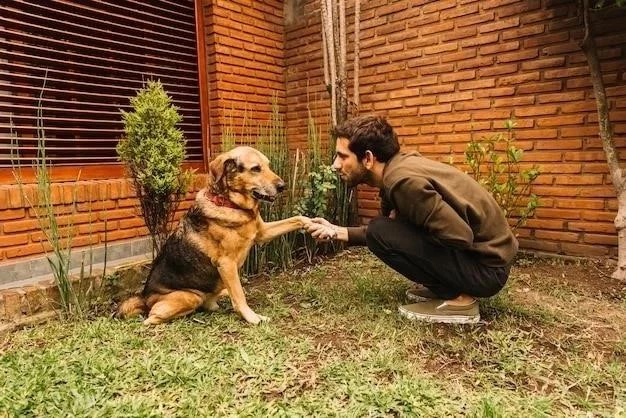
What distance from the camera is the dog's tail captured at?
3184 mm

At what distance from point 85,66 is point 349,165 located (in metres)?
3.31

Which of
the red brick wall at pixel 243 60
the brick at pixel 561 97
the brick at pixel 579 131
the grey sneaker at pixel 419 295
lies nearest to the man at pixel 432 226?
the grey sneaker at pixel 419 295

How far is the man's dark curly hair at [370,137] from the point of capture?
2893mm

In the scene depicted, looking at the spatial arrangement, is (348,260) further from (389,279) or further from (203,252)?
(203,252)

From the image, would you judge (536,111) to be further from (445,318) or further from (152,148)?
(152,148)

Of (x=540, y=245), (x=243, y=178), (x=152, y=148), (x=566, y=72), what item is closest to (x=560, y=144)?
(x=566, y=72)

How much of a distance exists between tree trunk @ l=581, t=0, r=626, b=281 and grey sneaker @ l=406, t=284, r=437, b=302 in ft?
5.97

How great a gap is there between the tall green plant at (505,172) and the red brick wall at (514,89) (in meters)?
0.15

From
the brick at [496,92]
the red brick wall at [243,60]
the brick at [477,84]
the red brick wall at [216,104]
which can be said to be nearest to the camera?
the red brick wall at [216,104]

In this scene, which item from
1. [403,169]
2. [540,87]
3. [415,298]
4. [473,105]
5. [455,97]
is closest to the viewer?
[403,169]

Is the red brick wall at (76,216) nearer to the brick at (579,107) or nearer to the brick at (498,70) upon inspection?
the brick at (498,70)

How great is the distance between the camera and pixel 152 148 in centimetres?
335

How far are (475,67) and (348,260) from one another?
2.61 m

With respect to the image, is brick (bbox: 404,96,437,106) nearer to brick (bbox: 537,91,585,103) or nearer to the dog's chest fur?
brick (bbox: 537,91,585,103)
